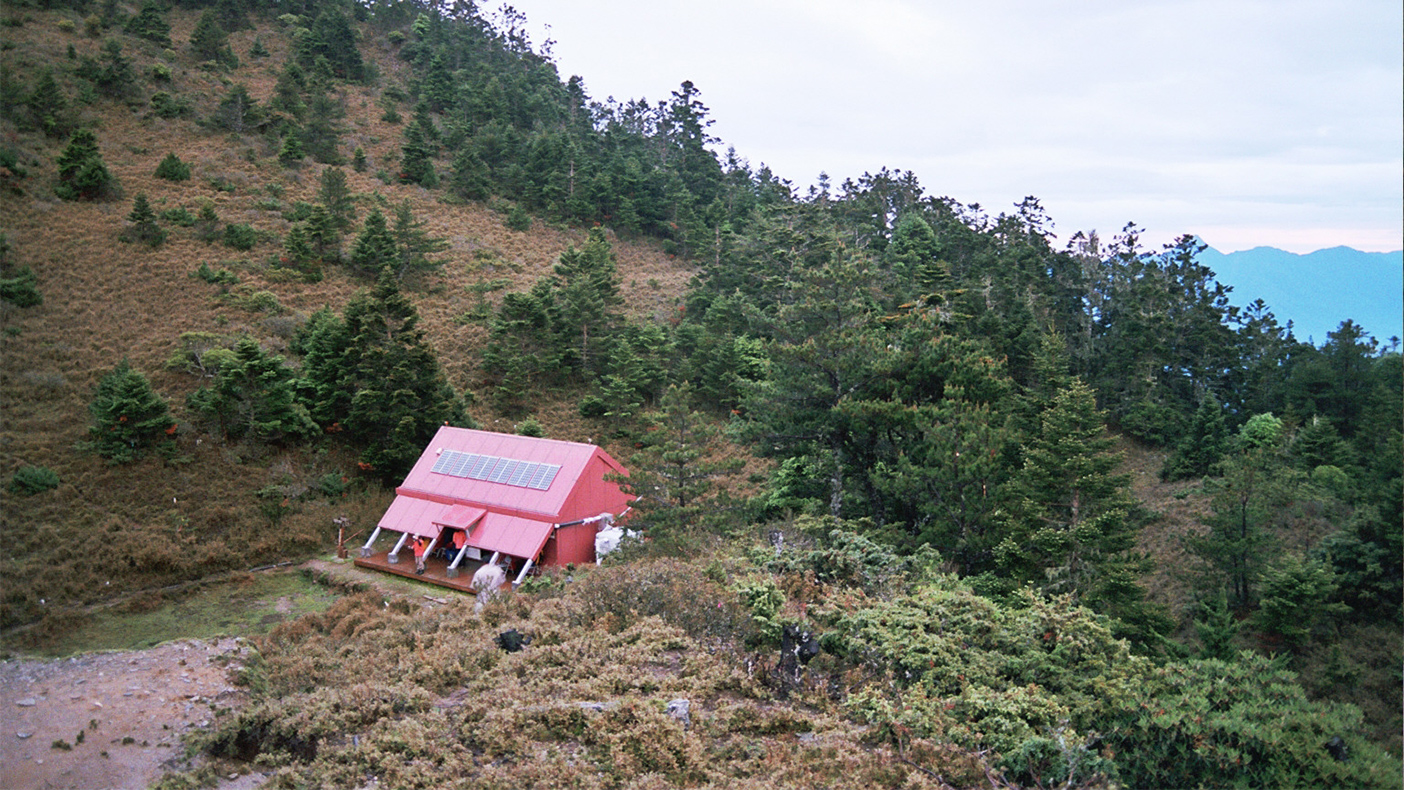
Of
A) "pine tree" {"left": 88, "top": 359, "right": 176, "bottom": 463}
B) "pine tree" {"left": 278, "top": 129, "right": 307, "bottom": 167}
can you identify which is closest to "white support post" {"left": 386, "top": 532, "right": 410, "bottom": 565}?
"pine tree" {"left": 88, "top": 359, "right": 176, "bottom": 463}

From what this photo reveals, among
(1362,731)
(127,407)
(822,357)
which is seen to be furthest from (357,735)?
(127,407)

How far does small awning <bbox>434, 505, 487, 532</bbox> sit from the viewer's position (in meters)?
19.0

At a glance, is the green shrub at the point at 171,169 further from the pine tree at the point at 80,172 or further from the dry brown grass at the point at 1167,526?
the dry brown grass at the point at 1167,526

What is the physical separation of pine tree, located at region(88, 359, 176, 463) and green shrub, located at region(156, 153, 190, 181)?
20.2m

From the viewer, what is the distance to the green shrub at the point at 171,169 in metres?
35.2

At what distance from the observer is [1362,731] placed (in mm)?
6102

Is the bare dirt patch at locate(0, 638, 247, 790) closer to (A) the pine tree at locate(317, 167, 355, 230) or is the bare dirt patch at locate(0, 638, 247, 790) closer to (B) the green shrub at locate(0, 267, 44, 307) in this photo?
(B) the green shrub at locate(0, 267, 44, 307)

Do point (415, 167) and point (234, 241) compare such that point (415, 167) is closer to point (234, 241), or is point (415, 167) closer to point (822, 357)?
point (234, 241)

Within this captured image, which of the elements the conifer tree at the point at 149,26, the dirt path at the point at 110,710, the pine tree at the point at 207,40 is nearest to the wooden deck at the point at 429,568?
the dirt path at the point at 110,710

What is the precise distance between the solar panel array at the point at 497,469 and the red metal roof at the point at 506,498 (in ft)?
0.39

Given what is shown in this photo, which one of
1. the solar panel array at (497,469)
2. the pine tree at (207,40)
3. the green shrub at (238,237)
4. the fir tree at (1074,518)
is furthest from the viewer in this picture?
the pine tree at (207,40)

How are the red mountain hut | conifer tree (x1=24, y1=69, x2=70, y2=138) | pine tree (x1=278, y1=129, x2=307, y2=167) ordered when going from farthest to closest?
pine tree (x1=278, y1=129, x2=307, y2=167)
conifer tree (x1=24, y1=69, x2=70, y2=138)
the red mountain hut

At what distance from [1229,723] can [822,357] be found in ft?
→ 39.9

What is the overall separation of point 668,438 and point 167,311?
2170 centimetres
